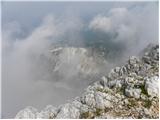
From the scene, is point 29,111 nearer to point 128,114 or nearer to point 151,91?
point 128,114

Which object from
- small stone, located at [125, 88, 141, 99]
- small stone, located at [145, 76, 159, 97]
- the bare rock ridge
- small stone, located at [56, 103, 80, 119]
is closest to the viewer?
small stone, located at [56, 103, 80, 119]

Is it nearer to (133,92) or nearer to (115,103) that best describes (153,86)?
(133,92)

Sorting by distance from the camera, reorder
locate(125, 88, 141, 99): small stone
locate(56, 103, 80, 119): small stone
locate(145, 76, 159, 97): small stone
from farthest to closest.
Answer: locate(125, 88, 141, 99): small stone < locate(145, 76, 159, 97): small stone < locate(56, 103, 80, 119): small stone

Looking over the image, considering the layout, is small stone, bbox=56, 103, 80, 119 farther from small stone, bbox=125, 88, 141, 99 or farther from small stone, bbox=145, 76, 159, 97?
small stone, bbox=145, 76, 159, 97

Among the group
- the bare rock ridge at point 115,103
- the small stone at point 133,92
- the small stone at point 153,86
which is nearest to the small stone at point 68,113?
the bare rock ridge at point 115,103

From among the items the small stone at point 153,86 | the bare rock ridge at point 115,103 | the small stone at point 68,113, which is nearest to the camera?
the small stone at point 68,113

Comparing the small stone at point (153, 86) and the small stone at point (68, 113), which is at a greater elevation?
the small stone at point (153, 86)

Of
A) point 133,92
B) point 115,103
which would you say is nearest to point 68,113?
point 115,103

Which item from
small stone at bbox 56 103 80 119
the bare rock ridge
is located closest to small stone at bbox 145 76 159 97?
the bare rock ridge

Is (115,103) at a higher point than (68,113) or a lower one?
higher

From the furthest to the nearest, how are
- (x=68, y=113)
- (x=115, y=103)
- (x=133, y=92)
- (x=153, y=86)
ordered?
(x=133, y=92)
(x=115, y=103)
(x=153, y=86)
(x=68, y=113)

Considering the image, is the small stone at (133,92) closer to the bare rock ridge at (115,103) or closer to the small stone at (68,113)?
the bare rock ridge at (115,103)

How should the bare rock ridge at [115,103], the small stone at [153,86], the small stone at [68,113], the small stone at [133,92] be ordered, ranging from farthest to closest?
1. the small stone at [133,92]
2. the small stone at [153,86]
3. the bare rock ridge at [115,103]
4. the small stone at [68,113]
